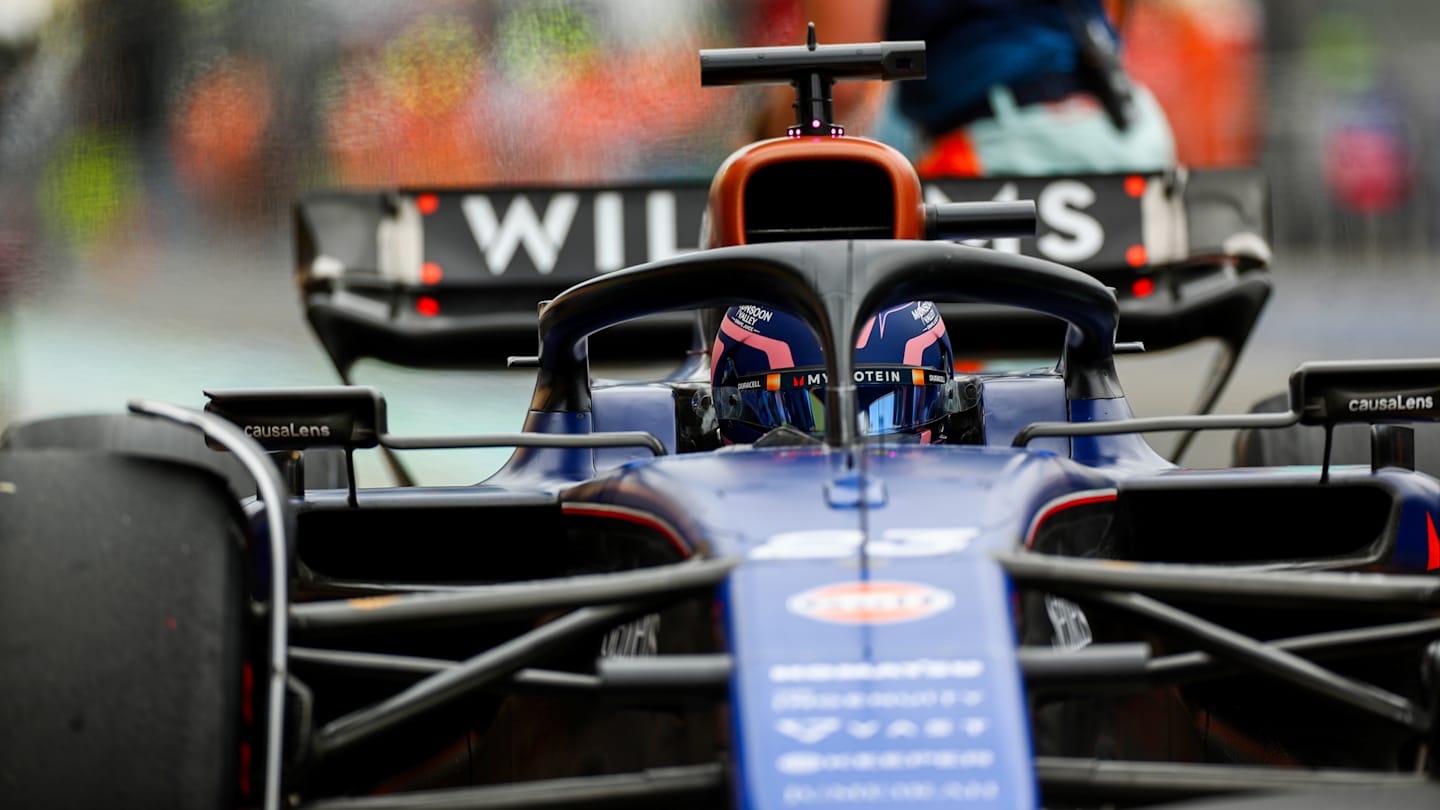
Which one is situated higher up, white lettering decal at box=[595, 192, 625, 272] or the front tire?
white lettering decal at box=[595, 192, 625, 272]

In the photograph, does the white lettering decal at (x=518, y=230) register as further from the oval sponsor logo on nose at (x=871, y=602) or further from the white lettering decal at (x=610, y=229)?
the oval sponsor logo on nose at (x=871, y=602)

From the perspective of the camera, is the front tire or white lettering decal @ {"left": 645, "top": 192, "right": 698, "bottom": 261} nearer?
the front tire

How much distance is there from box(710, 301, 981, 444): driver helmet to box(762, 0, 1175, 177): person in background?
344 centimetres

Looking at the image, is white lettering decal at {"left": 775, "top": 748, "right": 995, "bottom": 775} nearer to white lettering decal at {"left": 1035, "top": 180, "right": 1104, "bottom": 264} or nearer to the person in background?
white lettering decal at {"left": 1035, "top": 180, "right": 1104, "bottom": 264}

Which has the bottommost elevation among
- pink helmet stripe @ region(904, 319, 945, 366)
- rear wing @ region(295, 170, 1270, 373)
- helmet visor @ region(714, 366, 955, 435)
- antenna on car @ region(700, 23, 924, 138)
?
helmet visor @ region(714, 366, 955, 435)

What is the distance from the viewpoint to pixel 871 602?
1198 millimetres

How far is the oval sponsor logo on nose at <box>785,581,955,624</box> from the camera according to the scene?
1.18m

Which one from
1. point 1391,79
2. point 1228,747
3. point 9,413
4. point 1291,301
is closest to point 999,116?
point 1291,301

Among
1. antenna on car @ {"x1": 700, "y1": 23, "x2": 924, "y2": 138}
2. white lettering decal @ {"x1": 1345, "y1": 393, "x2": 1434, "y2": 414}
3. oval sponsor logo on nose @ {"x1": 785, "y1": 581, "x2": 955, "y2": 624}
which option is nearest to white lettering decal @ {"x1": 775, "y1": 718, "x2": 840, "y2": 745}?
oval sponsor logo on nose @ {"x1": 785, "y1": 581, "x2": 955, "y2": 624}

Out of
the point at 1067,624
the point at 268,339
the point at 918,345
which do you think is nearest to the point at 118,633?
the point at 1067,624

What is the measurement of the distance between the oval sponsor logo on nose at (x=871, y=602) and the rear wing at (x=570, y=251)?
261 cm

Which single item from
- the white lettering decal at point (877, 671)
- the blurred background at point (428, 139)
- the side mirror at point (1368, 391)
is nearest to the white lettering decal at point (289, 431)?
the white lettering decal at point (877, 671)

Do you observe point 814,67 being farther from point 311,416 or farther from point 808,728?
point 808,728

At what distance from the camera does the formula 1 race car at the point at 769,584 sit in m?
1.17
